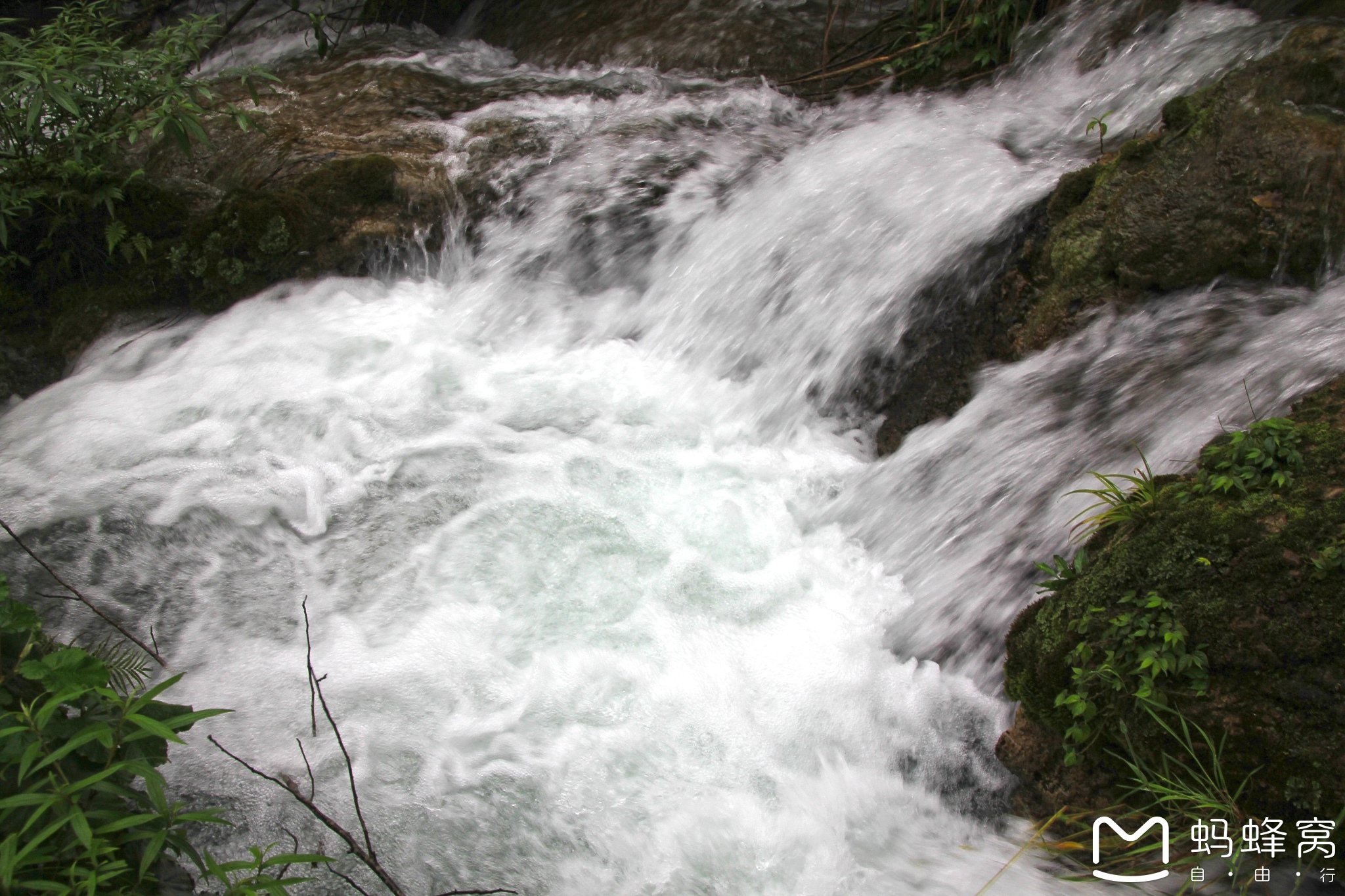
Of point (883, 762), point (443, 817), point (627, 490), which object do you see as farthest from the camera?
point (627, 490)

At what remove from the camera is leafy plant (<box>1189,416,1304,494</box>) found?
7.06ft

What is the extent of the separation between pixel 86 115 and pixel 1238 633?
5.10 m

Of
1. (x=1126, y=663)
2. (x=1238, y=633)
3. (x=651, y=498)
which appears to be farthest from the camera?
(x=651, y=498)

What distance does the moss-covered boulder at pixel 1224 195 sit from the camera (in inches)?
117

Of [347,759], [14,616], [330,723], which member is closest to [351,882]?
[347,759]

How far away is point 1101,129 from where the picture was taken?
4082 millimetres

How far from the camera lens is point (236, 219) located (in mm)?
4625

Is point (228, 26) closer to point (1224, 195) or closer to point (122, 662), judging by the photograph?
point (122, 662)

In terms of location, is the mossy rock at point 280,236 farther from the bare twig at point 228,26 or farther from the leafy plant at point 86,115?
the bare twig at point 228,26

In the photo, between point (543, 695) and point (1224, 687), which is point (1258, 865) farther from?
point (543, 695)

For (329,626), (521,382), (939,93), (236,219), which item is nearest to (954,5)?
(939,93)

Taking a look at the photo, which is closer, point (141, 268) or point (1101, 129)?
point (1101, 129)

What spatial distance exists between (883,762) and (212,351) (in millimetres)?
3601

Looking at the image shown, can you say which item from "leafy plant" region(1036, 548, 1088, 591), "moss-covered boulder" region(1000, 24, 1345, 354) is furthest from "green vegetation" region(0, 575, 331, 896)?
"moss-covered boulder" region(1000, 24, 1345, 354)
